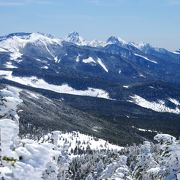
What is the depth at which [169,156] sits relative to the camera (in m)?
17.9

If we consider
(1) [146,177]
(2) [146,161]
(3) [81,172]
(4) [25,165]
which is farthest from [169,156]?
(3) [81,172]

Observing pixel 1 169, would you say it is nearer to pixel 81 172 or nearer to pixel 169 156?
pixel 169 156

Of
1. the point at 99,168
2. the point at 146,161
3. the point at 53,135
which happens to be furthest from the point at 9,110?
the point at 99,168

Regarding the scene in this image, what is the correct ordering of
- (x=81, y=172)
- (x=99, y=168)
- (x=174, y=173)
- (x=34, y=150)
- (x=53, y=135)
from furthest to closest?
1. (x=81, y=172)
2. (x=99, y=168)
3. (x=53, y=135)
4. (x=174, y=173)
5. (x=34, y=150)

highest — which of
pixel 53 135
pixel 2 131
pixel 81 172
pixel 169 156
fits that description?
pixel 2 131

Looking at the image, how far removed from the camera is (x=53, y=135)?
89.6ft

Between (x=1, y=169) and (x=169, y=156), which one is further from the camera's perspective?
(x=169, y=156)

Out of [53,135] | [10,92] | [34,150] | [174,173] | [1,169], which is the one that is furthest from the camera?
[53,135]

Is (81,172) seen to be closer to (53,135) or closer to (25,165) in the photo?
(53,135)

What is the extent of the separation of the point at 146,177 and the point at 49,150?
1703cm

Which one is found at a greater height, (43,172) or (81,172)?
(43,172)

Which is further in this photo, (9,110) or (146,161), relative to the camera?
(146,161)

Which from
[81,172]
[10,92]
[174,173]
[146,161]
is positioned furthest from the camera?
[81,172]

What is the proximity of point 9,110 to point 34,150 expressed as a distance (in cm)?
215
